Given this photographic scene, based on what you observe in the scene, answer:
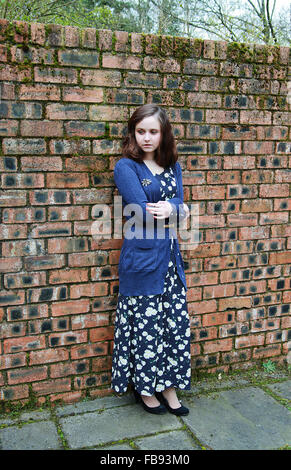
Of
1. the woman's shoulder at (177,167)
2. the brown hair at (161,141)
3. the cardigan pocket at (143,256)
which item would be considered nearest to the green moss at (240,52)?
the brown hair at (161,141)

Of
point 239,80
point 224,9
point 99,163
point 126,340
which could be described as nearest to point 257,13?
point 224,9

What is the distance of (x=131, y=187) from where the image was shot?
2.26 m

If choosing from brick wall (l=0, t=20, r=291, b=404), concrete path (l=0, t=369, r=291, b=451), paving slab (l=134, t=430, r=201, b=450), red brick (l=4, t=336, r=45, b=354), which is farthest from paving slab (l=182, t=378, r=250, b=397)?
red brick (l=4, t=336, r=45, b=354)

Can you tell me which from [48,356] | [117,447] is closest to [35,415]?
[48,356]

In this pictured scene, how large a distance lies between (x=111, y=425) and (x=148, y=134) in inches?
69.7

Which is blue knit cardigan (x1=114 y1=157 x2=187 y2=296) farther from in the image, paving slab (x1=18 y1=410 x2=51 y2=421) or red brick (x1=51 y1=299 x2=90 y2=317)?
paving slab (x1=18 y1=410 x2=51 y2=421)

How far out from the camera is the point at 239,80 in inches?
110

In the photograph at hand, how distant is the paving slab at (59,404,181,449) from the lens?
228cm

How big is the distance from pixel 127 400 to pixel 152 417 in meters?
0.28

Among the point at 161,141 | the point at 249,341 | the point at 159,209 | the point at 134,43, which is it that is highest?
the point at 134,43

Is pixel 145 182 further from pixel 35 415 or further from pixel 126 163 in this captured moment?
pixel 35 415

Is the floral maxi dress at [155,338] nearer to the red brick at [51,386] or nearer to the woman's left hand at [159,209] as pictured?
the woman's left hand at [159,209]

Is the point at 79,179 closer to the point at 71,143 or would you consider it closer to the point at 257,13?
the point at 71,143

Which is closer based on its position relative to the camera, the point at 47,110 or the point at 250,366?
the point at 47,110
